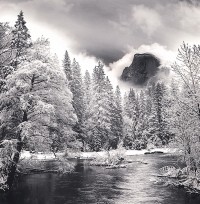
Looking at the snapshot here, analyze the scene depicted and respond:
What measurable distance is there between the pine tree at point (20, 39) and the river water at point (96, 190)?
9.72m

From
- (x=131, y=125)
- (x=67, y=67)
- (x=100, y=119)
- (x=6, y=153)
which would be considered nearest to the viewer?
(x=6, y=153)

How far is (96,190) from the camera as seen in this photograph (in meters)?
24.7

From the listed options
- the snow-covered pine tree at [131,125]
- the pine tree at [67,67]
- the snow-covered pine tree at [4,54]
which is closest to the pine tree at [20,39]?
the snow-covered pine tree at [4,54]

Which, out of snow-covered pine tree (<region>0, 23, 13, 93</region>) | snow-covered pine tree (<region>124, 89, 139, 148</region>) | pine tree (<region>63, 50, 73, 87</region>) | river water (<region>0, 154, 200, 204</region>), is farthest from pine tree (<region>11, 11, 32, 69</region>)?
snow-covered pine tree (<region>124, 89, 139, 148</region>)

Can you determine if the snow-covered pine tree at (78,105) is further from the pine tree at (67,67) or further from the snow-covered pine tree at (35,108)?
the snow-covered pine tree at (35,108)

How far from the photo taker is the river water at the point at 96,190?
68.8 feet

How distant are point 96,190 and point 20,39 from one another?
13.4m

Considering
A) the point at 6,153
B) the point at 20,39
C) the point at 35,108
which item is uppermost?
the point at 20,39

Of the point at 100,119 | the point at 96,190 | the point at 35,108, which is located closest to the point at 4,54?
the point at 35,108

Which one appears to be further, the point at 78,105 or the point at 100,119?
the point at 100,119

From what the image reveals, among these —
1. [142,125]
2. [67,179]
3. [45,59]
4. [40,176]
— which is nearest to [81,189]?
[67,179]

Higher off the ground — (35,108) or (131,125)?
(131,125)

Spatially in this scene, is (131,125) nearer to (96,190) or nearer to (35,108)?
(96,190)

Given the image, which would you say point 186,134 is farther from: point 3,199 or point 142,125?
point 142,125
